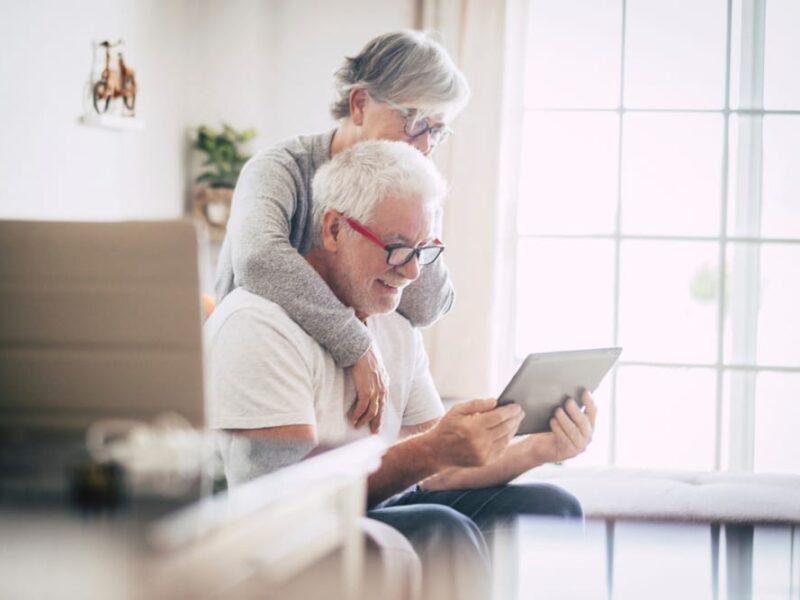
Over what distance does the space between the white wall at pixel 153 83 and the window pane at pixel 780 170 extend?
5.41 ft

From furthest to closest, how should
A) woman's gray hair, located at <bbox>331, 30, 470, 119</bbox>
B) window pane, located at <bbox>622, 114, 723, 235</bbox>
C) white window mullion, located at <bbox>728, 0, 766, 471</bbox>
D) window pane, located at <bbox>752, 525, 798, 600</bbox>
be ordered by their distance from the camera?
window pane, located at <bbox>622, 114, 723, 235</bbox> → white window mullion, located at <bbox>728, 0, 766, 471</bbox> → woman's gray hair, located at <bbox>331, 30, 470, 119</bbox> → window pane, located at <bbox>752, 525, 798, 600</bbox>

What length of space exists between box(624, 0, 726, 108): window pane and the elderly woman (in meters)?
2.43

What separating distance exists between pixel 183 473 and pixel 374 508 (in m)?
0.76

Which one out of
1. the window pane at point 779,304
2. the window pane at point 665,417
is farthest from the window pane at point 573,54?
the window pane at point 665,417

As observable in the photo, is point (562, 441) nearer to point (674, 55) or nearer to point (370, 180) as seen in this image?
point (370, 180)

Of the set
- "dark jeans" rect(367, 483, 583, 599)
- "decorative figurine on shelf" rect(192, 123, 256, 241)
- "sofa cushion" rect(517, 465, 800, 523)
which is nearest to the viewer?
"dark jeans" rect(367, 483, 583, 599)

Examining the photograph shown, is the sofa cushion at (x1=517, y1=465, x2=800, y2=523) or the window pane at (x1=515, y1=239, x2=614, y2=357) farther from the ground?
the window pane at (x1=515, y1=239, x2=614, y2=357)

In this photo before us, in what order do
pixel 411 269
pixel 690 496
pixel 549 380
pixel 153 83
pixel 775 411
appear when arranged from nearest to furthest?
pixel 549 380 → pixel 411 269 → pixel 690 496 → pixel 153 83 → pixel 775 411

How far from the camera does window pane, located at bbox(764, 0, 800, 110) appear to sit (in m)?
4.58

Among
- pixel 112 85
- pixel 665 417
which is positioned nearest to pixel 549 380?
pixel 112 85

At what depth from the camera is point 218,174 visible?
4.52 m

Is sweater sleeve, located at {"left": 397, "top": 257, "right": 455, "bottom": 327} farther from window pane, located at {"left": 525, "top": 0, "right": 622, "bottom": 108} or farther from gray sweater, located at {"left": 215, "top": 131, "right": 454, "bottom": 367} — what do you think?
window pane, located at {"left": 525, "top": 0, "right": 622, "bottom": 108}

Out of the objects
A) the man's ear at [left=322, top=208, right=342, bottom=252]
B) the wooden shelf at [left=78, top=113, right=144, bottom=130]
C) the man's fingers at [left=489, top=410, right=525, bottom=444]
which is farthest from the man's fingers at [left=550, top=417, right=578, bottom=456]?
the wooden shelf at [left=78, top=113, right=144, bottom=130]

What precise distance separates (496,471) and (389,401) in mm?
258
